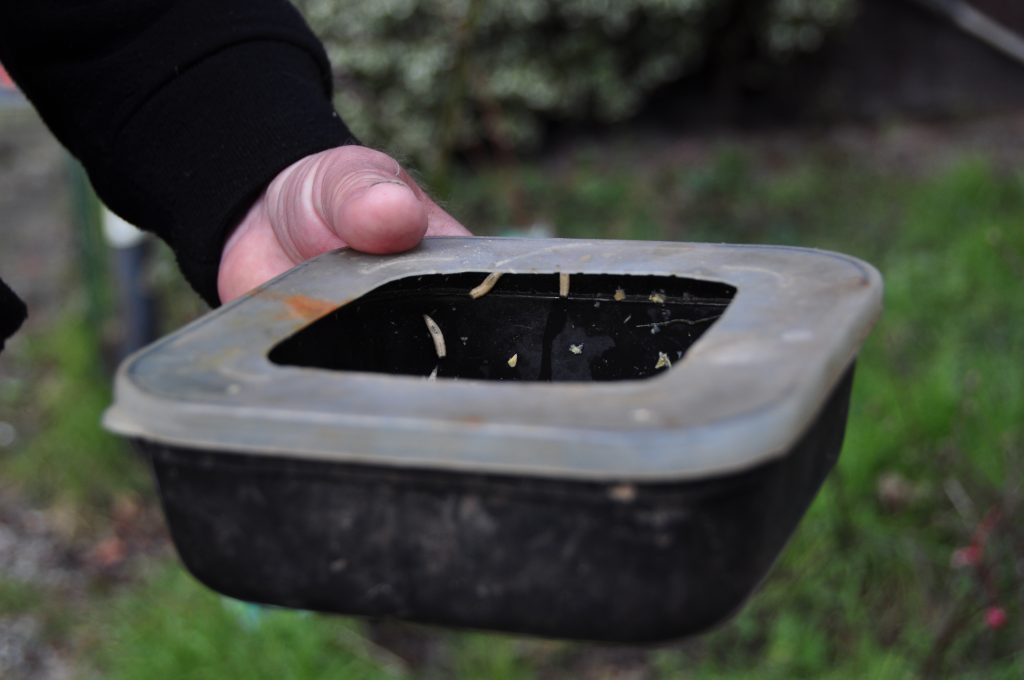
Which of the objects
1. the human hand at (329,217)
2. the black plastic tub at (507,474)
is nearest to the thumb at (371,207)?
the human hand at (329,217)

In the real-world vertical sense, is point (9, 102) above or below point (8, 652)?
above

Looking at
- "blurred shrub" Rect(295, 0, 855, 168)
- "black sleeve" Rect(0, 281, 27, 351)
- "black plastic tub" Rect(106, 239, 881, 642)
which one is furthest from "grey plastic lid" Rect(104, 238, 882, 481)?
"blurred shrub" Rect(295, 0, 855, 168)

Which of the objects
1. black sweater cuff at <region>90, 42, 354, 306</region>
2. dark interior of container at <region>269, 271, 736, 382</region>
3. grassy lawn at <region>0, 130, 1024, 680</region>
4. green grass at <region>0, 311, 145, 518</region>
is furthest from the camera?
green grass at <region>0, 311, 145, 518</region>

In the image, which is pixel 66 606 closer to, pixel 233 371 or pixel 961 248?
pixel 233 371

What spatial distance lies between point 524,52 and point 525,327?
3.35m

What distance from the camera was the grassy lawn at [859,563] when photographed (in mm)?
1943

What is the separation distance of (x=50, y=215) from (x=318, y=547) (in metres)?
4.33

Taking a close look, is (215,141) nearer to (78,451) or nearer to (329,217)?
(329,217)

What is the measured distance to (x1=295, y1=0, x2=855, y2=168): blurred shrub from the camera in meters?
4.08

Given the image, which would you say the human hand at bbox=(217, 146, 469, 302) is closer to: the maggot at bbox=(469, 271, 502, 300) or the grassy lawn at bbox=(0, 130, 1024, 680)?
the maggot at bbox=(469, 271, 502, 300)

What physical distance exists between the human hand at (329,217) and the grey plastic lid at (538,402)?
183 mm

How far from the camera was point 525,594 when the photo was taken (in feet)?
2.50

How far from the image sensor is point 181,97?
1.40m

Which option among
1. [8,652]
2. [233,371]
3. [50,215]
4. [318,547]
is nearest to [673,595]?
[318,547]
